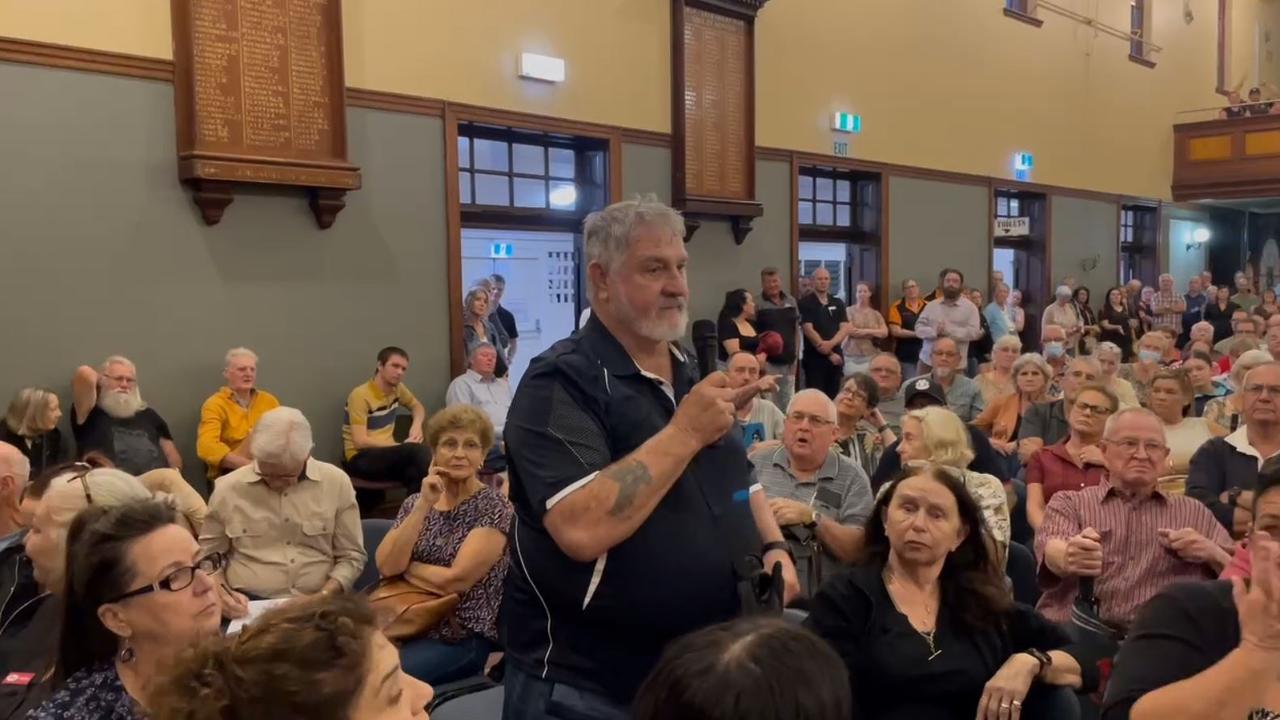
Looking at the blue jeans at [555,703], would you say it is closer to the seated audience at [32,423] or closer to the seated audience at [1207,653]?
the seated audience at [1207,653]

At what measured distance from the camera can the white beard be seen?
469cm

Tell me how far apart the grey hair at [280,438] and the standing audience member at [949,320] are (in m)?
6.10

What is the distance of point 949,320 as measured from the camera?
8.50 meters

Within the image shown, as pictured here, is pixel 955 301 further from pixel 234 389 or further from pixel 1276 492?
pixel 1276 492

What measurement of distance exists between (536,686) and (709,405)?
55 cm

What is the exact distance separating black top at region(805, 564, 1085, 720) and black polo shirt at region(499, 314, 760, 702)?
714 millimetres

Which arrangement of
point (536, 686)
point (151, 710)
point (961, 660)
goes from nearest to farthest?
point (151, 710) < point (536, 686) < point (961, 660)

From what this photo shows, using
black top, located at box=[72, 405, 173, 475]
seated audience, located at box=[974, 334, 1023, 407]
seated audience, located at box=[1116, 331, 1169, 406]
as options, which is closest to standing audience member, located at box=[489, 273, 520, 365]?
black top, located at box=[72, 405, 173, 475]

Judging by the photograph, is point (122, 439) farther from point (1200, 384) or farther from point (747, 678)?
point (1200, 384)

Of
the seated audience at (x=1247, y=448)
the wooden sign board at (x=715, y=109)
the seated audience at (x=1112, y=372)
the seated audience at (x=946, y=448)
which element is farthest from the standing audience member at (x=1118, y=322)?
the seated audience at (x=946, y=448)

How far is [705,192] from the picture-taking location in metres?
7.57

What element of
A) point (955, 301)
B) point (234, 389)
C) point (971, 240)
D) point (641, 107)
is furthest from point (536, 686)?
point (971, 240)

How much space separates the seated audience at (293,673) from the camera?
3.89ft

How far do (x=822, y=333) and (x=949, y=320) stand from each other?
1155 millimetres
